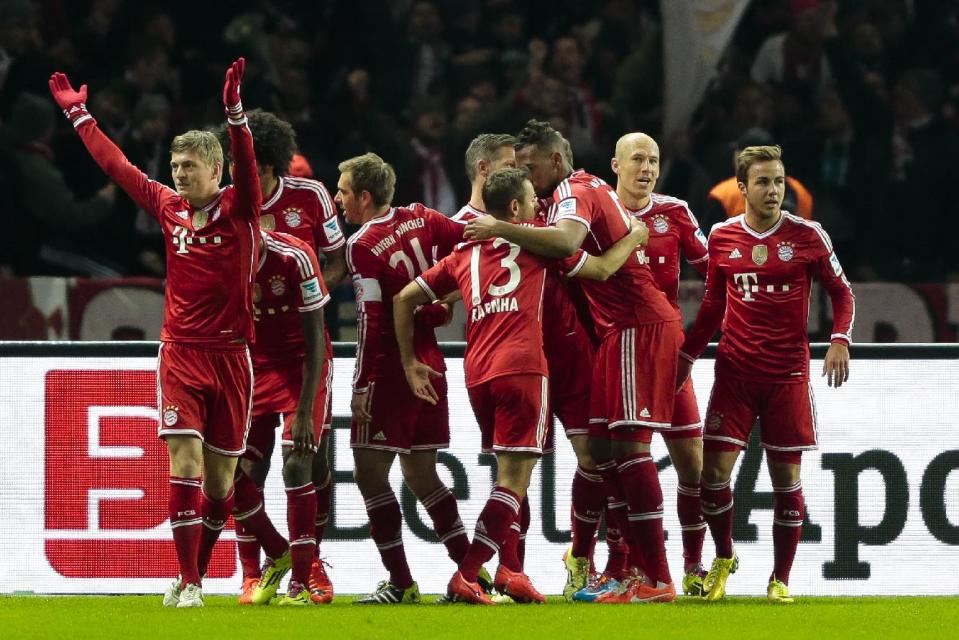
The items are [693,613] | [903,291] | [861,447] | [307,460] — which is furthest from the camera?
[903,291]

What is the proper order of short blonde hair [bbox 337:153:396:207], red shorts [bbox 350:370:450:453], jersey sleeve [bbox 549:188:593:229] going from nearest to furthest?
jersey sleeve [bbox 549:188:593:229]
red shorts [bbox 350:370:450:453]
short blonde hair [bbox 337:153:396:207]

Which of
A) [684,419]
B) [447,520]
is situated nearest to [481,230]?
[447,520]

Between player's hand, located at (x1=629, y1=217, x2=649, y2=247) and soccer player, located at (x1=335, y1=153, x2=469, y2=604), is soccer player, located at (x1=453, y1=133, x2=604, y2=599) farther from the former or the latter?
player's hand, located at (x1=629, y1=217, x2=649, y2=247)

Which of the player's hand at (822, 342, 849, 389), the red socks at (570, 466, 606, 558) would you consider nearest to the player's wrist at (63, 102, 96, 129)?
the red socks at (570, 466, 606, 558)

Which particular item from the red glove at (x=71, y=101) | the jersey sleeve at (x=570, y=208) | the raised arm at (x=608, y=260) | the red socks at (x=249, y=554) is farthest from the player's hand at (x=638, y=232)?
the red glove at (x=71, y=101)

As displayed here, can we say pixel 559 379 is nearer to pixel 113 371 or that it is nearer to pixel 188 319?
pixel 188 319

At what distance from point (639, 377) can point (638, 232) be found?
0.59 m

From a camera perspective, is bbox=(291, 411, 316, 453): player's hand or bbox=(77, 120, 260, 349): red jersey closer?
bbox=(77, 120, 260, 349): red jersey

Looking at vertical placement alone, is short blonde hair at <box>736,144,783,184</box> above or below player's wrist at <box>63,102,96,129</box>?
below

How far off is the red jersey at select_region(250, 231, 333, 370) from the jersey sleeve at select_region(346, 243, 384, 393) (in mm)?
173

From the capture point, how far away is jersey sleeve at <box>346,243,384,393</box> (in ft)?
22.5

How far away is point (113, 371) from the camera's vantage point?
25.6 feet

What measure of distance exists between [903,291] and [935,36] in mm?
3291

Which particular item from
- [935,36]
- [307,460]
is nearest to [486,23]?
[935,36]
